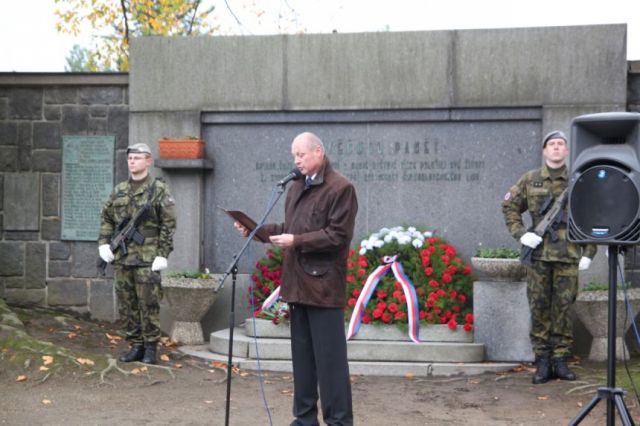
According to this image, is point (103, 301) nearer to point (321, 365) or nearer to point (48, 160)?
point (48, 160)

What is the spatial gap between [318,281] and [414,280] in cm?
349

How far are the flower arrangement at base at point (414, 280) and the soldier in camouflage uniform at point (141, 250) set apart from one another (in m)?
1.88

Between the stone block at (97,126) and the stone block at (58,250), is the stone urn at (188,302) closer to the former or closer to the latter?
the stone block at (58,250)

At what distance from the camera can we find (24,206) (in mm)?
10391

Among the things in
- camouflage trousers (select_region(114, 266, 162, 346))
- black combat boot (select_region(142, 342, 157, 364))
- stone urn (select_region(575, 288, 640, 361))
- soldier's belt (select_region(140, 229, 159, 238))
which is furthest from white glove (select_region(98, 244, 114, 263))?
stone urn (select_region(575, 288, 640, 361))

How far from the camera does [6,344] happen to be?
8133 millimetres

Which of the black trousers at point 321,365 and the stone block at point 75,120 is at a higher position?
the stone block at point 75,120

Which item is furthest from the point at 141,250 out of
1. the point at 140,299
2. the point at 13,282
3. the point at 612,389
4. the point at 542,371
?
the point at 612,389

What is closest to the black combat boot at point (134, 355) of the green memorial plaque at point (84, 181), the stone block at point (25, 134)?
the green memorial plaque at point (84, 181)

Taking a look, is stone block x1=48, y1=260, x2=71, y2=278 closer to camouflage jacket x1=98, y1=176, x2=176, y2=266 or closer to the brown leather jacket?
camouflage jacket x1=98, y1=176, x2=176, y2=266

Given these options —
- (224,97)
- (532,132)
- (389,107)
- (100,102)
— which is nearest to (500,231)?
(532,132)

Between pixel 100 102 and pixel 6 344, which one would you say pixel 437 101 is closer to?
pixel 100 102

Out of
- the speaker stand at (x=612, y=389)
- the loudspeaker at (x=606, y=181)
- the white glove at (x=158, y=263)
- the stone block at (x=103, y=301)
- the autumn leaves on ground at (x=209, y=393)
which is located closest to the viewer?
the speaker stand at (x=612, y=389)

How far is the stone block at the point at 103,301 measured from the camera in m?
10.2
